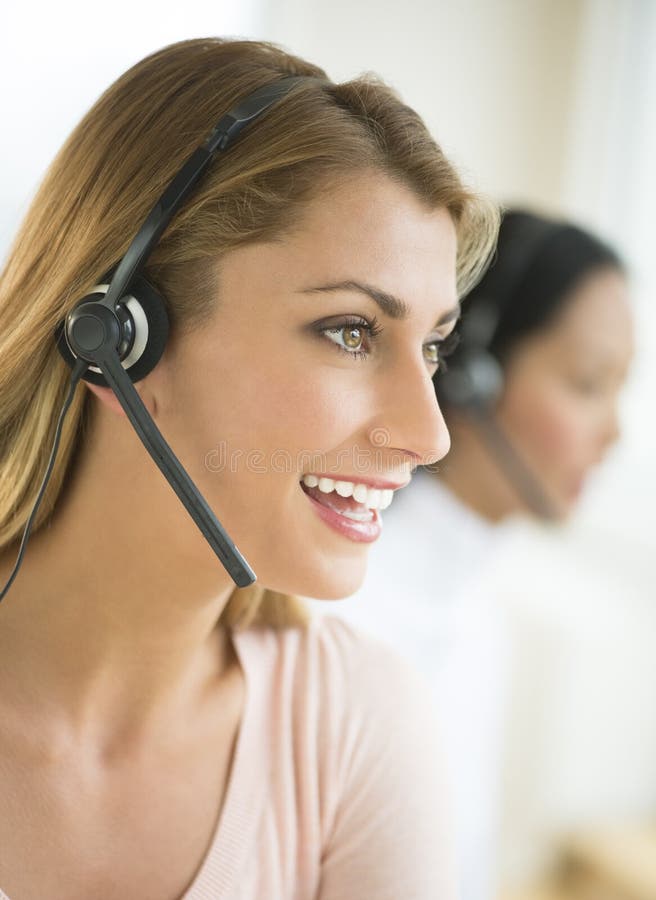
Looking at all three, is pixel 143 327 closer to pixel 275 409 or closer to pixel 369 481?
pixel 275 409

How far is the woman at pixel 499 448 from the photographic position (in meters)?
1.71

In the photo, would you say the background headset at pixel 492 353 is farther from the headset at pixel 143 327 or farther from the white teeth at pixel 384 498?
the headset at pixel 143 327

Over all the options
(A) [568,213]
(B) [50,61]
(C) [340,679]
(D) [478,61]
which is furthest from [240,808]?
(A) [568,213]

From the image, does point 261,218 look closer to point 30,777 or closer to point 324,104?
point 324,104

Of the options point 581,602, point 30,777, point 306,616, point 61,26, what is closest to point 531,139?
point 581,602

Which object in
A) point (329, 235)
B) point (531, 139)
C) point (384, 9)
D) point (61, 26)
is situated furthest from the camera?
point (531, 139)

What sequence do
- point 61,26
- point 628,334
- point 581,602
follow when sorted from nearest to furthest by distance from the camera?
point 61,26 → point 628,334 → point 581,602

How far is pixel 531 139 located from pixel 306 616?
2219 mm

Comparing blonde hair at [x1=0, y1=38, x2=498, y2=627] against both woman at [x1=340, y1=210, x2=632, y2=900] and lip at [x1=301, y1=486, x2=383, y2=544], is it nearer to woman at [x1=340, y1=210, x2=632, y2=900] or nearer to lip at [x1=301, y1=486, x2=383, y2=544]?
lip at [x1=301, y1=486, x2=383, y2=544]

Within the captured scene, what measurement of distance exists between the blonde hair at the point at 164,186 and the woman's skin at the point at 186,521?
2 cm

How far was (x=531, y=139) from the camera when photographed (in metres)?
2.89

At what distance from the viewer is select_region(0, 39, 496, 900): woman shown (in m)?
0.81

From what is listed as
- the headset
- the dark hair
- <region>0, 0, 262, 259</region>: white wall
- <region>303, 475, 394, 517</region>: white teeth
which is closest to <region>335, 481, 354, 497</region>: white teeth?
<region>303, 475, 394, 517</region>: white teeth

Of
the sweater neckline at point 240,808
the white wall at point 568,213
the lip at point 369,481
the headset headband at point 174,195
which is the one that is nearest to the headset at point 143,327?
the headset headband at point 174,195
